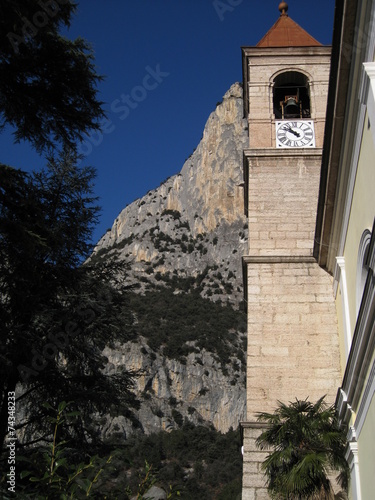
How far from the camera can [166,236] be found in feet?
284

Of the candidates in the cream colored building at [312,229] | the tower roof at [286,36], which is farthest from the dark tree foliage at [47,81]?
the tower roof at [286,36]

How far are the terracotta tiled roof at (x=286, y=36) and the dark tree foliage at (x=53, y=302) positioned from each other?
8.80m

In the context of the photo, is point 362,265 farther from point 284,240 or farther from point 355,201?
point 284,240

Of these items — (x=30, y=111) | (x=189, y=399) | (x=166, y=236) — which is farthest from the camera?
(x=166, y=236)

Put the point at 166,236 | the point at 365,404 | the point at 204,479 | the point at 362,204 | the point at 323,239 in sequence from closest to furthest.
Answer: the point at 365,404, the point at 362,204, the point at 323,239, the point at 204,479, the point at 166,236

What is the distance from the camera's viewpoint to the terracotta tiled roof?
16188mm

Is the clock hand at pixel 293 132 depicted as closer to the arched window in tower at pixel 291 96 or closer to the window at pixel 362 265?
the arched window in tower at pixel 291 96

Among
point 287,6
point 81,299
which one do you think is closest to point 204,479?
point 287,6

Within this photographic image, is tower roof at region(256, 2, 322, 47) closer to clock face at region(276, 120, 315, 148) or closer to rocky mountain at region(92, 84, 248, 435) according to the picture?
clock face at region(276, 120, 315, 148)

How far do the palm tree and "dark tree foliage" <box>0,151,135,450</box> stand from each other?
247 cm

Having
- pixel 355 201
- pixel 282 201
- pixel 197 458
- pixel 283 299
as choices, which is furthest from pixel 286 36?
pixel 197 458

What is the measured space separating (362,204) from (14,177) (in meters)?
4.54

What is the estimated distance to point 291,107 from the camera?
50.6 feet

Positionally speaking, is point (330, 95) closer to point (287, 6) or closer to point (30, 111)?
point (30, 111)
